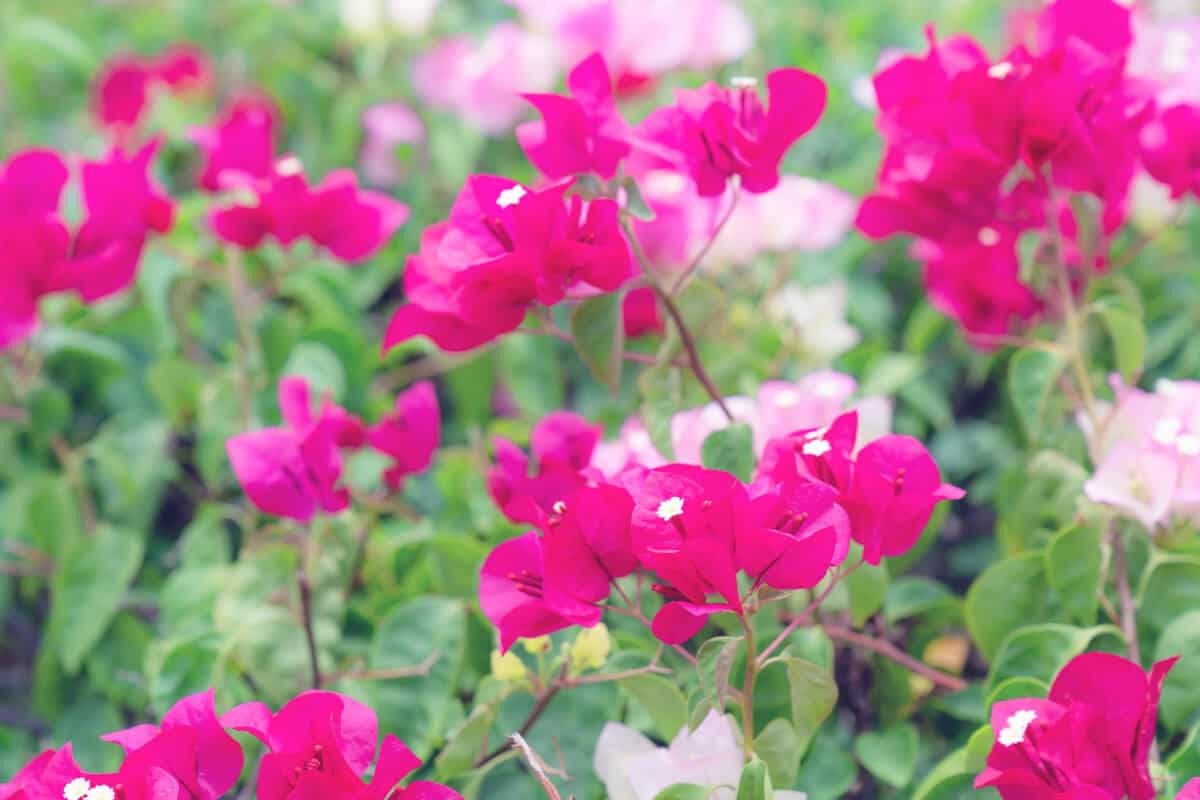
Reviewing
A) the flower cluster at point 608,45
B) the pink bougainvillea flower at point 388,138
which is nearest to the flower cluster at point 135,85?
the pink bougainvillea flower at point 388,138

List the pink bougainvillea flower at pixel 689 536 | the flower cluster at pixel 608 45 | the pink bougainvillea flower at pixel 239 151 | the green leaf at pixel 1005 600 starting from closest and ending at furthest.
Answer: the pink bougainvillea flower at pixel 689 536, the green leaf at pixel 1005 600, the pink bougainvillea flower at pixel 239 151, the flower cluster at pixel 608 45

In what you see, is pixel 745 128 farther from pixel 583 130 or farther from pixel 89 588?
pixel 89 588

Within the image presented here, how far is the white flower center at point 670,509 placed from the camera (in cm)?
53

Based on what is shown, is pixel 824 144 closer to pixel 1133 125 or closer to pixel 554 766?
pixel 1133 125

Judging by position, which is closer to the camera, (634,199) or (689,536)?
(689,536)

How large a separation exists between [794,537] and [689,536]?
45 millimetres

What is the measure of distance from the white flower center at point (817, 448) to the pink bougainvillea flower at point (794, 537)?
22 mm

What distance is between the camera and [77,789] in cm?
55

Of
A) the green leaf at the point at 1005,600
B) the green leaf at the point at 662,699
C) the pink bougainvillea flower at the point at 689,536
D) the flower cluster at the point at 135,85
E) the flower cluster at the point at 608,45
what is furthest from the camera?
the flower cluster at the point at 135,85

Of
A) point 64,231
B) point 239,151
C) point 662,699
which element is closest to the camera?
point 662,699

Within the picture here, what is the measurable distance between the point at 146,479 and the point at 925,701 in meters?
0.59

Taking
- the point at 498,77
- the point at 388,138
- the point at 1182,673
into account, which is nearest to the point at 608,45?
the point at 498,77

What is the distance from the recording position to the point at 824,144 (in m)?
1.29

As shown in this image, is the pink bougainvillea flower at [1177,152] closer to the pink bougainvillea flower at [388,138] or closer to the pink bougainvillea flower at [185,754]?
the pink bougainvillea flower at [185,754]
